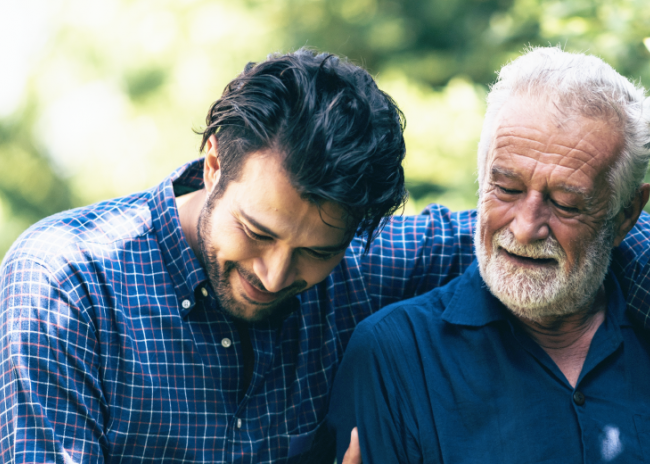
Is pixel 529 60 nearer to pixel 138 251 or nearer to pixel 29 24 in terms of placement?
pixel 138 251

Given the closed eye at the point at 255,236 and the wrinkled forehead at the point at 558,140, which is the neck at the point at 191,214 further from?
the wrinkled forehead at the point at 558,140

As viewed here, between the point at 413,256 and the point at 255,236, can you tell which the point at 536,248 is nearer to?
the point at 413,256

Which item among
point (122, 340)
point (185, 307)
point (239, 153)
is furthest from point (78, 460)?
point (239, 153)

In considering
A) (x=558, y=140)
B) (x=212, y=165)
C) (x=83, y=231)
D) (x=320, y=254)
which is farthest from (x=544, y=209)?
(x=83, y=231)

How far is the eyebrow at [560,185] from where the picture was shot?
174 centimetres

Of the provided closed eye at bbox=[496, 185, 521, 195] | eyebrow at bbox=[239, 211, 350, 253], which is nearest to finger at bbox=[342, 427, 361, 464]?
eyebrow at bbox=[239, 211, 350, 253]

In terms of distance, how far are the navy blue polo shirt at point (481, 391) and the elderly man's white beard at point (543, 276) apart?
106 mm

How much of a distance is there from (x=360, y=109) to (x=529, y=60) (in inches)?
22.6

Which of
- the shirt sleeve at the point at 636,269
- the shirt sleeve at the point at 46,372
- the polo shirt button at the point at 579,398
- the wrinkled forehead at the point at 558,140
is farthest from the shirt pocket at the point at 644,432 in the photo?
the shirt sleeve at the point at 46,372

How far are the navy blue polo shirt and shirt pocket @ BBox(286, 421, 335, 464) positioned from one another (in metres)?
0.10

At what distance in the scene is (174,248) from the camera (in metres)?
1.94

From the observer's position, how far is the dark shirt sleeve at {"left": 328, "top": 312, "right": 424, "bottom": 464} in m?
1.78

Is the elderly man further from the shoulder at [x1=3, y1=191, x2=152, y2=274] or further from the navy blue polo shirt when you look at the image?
the shoulder at [x1=3, y1=191, x2=152, y2=274]

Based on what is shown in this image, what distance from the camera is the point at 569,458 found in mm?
1699
